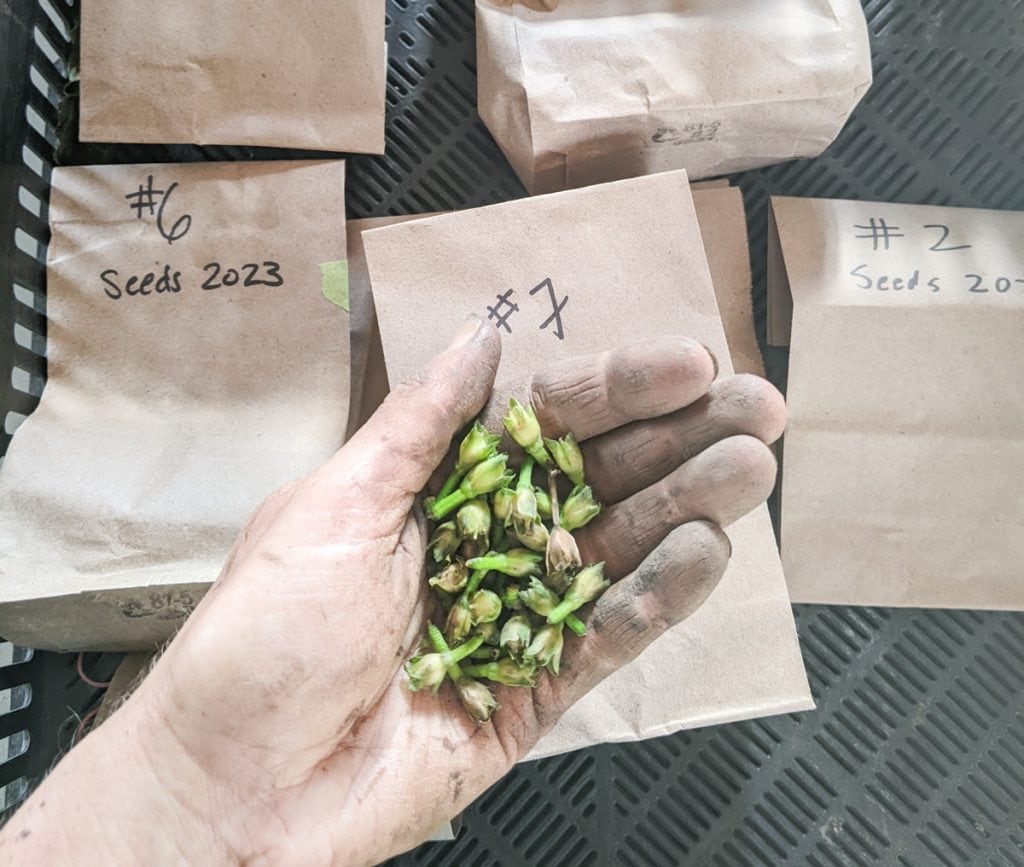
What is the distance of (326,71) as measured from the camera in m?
1.04

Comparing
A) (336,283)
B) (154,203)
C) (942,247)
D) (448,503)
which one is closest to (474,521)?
(448,503)

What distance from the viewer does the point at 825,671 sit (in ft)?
3.51

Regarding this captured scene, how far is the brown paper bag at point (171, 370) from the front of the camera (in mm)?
977

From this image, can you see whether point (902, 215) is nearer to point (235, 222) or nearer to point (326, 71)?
point (326, 71)

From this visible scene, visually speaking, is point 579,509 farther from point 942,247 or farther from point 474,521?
point 942,247

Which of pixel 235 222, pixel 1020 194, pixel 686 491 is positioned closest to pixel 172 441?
pixel 235 222

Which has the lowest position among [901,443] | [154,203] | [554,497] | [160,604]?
[901,443]

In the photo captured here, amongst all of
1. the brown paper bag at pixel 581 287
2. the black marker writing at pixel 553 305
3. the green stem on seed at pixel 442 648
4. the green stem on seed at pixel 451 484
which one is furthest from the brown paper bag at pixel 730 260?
the green stem on seed at pixel 442 648

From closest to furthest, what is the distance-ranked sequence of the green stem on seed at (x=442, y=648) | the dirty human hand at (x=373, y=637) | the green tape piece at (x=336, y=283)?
the dirty human hand at (x=373, y=637), the green stem on seed at (x=442, y=648), the green tape piece at (x=336, y=283)

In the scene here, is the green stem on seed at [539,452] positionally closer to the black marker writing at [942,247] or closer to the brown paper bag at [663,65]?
the brown paper bag at [663,65]

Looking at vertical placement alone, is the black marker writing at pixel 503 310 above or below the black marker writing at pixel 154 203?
below

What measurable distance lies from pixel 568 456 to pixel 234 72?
2.31ft

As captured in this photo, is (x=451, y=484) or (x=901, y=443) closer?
(x=451, y=484)

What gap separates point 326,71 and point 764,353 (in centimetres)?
73
